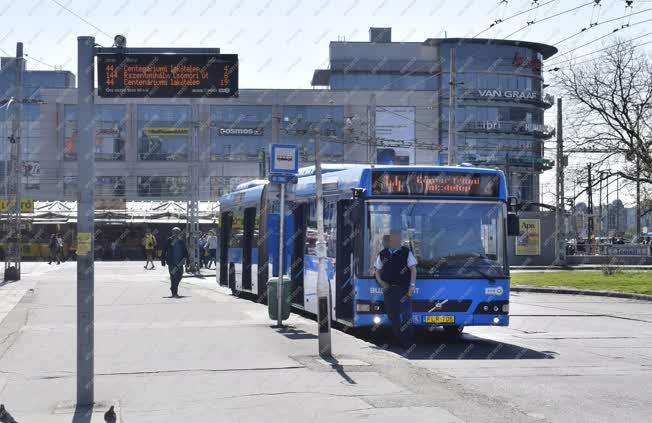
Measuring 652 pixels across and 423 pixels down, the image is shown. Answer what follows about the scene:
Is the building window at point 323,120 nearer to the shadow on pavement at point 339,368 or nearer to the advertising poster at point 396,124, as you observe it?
the advertising poster at point 396,124

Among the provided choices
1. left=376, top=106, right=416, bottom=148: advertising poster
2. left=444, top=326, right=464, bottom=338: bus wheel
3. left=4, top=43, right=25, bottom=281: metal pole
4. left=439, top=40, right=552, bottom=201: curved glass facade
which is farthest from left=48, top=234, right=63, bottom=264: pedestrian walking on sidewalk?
left=439, top=40, right=552, bottom=201: curved glass facade

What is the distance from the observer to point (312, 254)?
18641mm

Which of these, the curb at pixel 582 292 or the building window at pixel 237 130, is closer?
the curb at pixel 582 292

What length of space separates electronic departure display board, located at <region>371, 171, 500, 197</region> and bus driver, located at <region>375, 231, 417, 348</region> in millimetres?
1107

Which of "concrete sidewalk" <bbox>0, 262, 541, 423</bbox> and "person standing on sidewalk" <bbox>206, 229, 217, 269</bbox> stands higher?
"person standing on sidewalk" <bbox>206, 229, 217, 269</bbox>

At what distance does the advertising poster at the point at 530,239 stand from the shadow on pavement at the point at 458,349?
35285mm

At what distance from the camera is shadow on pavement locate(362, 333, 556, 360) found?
45.3ft

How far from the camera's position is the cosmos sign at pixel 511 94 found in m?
99.4

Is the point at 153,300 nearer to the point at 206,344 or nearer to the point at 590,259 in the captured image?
the point at 206,344

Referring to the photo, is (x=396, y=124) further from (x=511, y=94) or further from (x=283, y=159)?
(x=283, y=159)

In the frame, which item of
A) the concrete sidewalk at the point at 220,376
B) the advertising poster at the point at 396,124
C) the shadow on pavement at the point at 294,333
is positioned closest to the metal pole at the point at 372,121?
the advertising poster at the point at 396,124

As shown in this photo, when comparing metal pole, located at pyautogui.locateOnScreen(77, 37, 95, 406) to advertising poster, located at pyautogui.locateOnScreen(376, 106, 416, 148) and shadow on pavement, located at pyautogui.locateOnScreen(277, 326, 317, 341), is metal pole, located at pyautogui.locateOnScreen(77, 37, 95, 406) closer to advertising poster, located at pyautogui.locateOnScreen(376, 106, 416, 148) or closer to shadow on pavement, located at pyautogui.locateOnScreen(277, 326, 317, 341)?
shadow on pavement, located at pyautogui.locateOnScreen(277, 326, 317, 341)

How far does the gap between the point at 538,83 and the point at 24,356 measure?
312 ft

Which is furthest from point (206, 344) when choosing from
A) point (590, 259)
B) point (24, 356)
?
point (590, 259)
